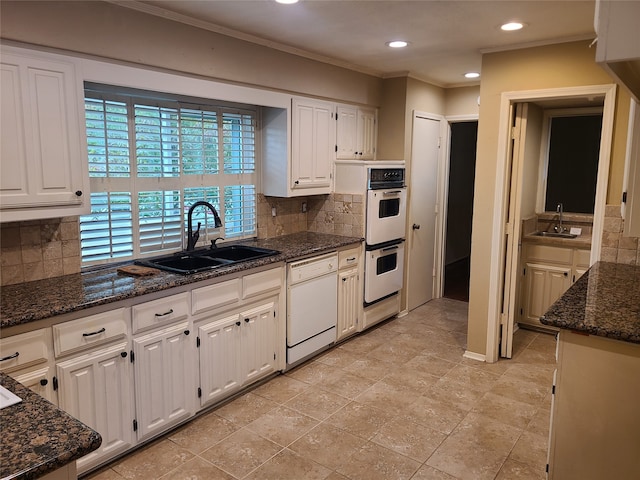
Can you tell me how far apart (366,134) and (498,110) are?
146 centimetres

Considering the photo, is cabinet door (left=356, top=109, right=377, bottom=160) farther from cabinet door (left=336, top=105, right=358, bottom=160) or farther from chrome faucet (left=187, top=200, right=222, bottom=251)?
chrome faucet (left=187, top=200, right=222, bottom=251)

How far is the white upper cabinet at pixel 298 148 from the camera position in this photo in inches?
157

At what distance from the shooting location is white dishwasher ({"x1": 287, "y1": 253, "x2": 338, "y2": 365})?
3674 millimetres

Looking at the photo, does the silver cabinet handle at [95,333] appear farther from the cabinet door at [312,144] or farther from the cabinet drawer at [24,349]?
the cabinet door at [312,144]

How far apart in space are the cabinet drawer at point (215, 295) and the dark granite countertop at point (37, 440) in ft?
4.72

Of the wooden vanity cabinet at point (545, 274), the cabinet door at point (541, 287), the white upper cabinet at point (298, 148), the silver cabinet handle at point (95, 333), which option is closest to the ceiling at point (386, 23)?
the white upper cabinet at point (298, 148)

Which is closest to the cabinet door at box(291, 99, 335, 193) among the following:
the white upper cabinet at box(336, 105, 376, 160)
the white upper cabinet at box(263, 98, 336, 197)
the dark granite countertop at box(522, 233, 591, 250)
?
the white upper cabinet at box(263, 98, 336, 197)

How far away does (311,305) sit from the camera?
387 centimetres

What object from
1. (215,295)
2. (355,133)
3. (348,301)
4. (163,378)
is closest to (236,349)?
(215,295)

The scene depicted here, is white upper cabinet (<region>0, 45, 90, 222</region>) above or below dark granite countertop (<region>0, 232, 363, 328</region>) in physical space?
above

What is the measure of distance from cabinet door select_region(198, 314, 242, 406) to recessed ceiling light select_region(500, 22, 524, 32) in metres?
2.61

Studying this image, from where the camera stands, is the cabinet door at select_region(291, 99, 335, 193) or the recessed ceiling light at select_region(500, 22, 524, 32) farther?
the cabinet door at select_region(291, 99, 335, 193)

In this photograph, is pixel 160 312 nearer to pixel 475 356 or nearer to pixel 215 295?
pixel 215 295

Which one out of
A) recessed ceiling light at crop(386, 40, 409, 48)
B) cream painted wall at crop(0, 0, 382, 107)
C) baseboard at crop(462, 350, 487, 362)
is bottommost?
baseboard at crop(462, 350, 487, 362)
